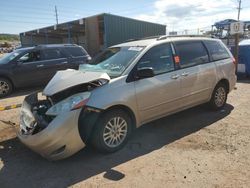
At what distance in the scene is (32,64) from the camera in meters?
9.93

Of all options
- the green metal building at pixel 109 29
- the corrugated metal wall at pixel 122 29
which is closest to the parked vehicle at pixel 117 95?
the corrugated metal wall at pixel 122 29

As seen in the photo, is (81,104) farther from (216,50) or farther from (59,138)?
(216,50)

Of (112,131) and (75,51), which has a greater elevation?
(75,51)

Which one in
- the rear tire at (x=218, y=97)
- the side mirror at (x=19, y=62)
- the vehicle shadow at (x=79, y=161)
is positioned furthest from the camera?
the side mirror at (x=19, y=62)

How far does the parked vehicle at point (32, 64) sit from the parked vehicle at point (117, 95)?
5154 mm

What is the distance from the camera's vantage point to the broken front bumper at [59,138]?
367 centimetres

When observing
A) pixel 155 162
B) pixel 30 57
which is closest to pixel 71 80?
pixel 155 162

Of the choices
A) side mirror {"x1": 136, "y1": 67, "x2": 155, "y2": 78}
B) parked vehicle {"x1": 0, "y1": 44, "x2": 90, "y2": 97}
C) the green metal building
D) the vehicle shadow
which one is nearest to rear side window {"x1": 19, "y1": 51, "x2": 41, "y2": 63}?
parked vehicle {"x1": 0, "y1": 44, "x2": 90, "y2": 97}

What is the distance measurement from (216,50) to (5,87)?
713cm

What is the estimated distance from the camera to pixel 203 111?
623cm

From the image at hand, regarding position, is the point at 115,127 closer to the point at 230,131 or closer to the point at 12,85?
the point at 230,131

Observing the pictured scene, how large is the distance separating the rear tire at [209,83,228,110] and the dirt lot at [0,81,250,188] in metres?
0.72

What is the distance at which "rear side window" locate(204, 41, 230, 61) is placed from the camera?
19.4 feet

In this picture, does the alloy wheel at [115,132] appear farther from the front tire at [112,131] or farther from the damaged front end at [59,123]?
the damaged front end at [59,123]
